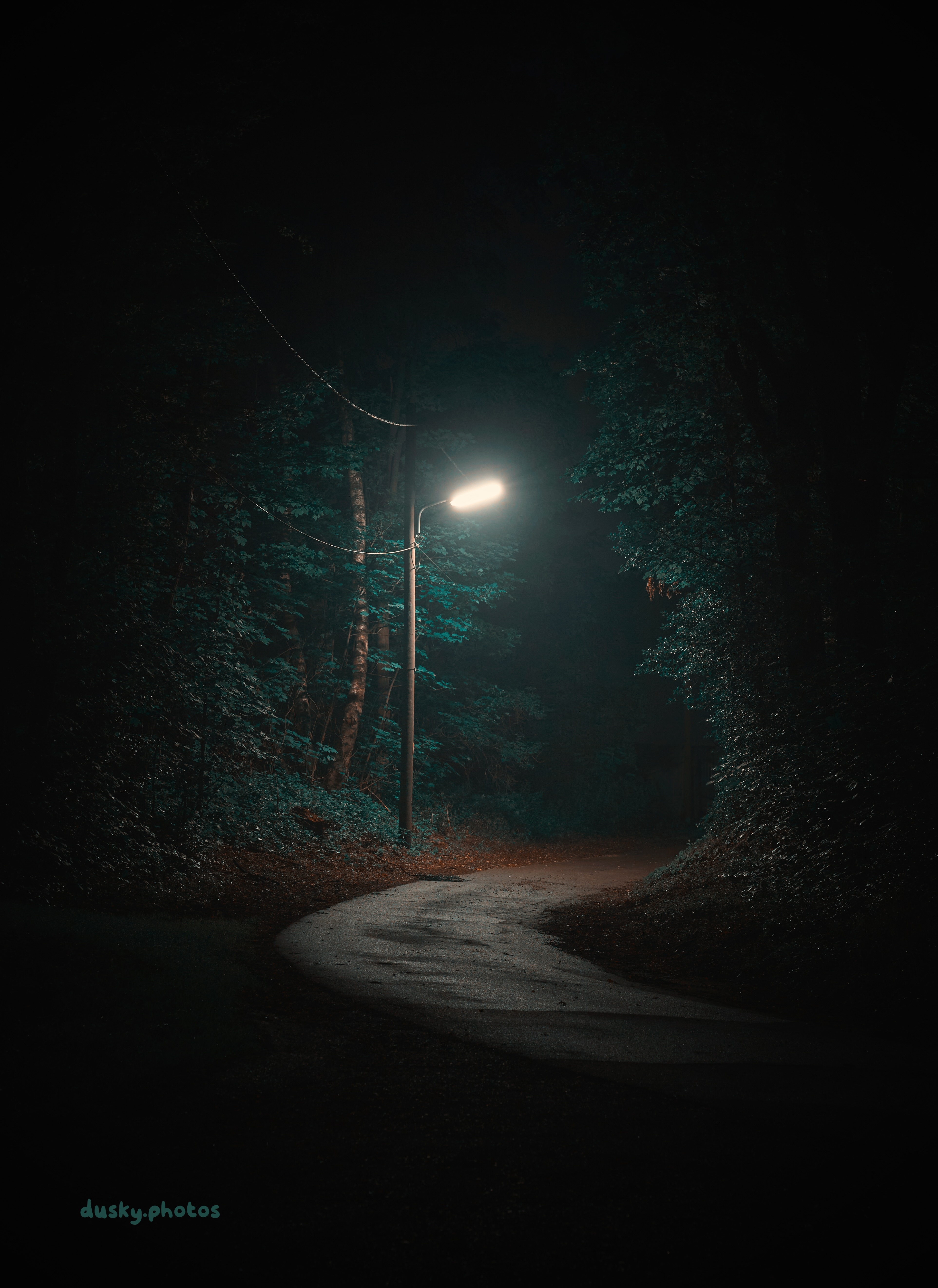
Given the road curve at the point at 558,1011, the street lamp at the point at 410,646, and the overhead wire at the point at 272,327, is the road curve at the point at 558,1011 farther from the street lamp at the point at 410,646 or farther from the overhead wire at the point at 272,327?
the overhead wire at the point at 272,327

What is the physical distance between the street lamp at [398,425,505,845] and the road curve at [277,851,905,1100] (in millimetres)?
6336

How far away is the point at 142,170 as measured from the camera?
12.4m

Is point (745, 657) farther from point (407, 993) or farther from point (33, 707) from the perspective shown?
point (33, 707)

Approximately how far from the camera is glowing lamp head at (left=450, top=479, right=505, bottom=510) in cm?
1554

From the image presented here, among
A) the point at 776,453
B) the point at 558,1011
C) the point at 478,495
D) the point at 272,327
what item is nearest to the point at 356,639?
the point at 478,495

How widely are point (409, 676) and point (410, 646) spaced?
0.67m

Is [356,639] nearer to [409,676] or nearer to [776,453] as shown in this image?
[409,676]

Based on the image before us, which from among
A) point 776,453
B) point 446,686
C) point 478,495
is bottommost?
point 446,686

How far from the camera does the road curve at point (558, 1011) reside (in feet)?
14.2

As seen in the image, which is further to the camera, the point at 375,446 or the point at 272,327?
the point at 375,446

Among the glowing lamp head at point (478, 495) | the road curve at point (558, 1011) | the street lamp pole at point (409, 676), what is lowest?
the road curve at point (558, 1011)

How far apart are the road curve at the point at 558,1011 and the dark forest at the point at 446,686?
0.05 m

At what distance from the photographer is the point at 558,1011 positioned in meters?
5.72

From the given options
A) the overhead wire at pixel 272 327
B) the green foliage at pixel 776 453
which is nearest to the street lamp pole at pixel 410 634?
the overhead wire at pixel 272 327
